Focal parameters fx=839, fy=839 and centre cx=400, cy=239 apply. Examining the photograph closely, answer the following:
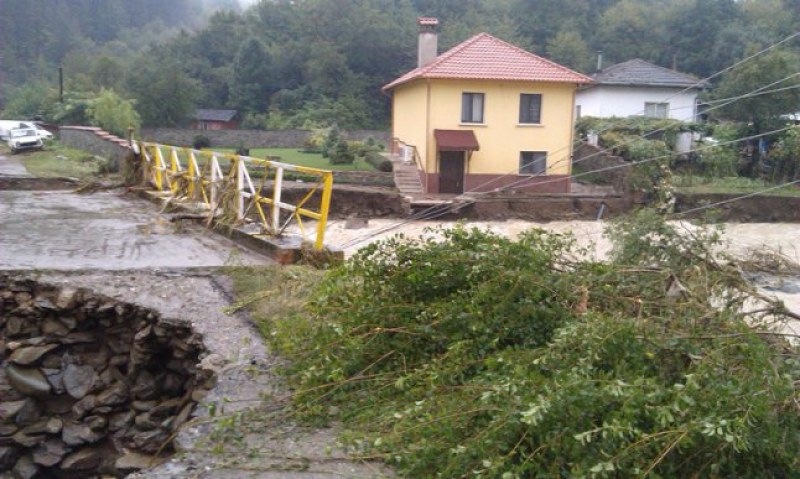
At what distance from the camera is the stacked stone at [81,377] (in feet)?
23.4

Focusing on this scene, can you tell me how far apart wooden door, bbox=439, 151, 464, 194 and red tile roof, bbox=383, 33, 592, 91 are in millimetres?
2969

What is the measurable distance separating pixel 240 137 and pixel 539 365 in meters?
49.6

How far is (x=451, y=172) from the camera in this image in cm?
3241

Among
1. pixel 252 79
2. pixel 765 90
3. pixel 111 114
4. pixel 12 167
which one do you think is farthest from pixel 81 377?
pixel 252 79

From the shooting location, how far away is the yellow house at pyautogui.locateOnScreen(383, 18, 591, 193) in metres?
31.7

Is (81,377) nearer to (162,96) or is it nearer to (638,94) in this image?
(638,94)

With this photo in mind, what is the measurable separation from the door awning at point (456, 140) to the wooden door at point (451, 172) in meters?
0.71

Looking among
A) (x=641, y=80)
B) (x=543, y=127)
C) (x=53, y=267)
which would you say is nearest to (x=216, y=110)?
(x=641, y=80)

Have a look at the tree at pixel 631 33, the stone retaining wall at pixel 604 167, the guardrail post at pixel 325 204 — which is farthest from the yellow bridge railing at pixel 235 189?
the tree at pixel 631 33

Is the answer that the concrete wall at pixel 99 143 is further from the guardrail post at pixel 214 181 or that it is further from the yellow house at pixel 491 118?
the yellow house at pixel 491 118

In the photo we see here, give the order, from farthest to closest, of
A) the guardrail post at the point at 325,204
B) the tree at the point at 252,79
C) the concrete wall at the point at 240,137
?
the tree at the point at 252,79
the concrete wall at the point at 240,137
the guardrail post at the point at 325,204

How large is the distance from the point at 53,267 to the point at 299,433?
4.50m

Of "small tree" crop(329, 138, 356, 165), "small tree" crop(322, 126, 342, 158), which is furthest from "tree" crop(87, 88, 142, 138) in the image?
"small tree" crop(329, 138, 356, 165)

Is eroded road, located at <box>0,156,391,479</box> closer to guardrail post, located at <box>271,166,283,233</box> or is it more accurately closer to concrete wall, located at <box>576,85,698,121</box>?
guardrail post, located at <box>271,166,283,233</box>
